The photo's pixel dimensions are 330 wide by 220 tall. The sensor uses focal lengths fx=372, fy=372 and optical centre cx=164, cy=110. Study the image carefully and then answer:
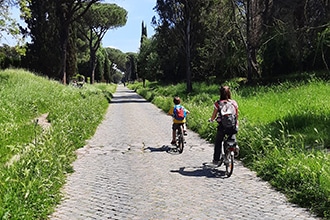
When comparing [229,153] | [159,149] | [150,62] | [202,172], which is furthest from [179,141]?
[150,62]

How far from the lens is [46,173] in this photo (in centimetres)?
656

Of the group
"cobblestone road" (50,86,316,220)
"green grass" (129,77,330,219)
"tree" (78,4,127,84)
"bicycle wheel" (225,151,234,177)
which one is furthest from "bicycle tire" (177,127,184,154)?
"tree" (78,4,127,84)

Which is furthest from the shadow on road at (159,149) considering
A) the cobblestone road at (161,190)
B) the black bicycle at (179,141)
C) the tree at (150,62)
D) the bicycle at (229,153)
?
the tree at (150,62)

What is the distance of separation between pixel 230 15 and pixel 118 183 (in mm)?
23089

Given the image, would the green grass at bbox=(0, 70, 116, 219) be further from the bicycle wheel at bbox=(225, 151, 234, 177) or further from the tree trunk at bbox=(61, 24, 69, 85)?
the tree trunk at bbox=(61, 24, 69, 85)

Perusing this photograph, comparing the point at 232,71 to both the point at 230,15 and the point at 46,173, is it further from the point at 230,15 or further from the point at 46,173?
the point at 46,173

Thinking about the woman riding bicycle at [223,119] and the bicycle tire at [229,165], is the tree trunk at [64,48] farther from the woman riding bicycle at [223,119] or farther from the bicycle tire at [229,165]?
the bicycle tire at [229,165]

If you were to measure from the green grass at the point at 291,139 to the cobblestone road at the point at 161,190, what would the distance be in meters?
0.32

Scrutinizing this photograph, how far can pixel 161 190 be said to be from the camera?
6660 millimetres

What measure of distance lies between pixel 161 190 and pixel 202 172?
162 cm

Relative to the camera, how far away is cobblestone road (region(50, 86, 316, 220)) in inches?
217

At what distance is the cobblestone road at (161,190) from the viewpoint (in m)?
5.51

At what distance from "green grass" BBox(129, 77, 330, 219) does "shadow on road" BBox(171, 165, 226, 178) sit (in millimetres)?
798

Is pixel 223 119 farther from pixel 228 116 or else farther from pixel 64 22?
pixel 64 22
